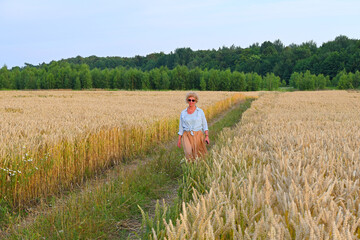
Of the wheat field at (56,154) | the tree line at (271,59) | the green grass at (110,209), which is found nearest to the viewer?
the green grass at (110,209)

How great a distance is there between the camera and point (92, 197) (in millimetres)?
4305

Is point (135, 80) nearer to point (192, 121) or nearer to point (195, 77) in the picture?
point (195, 77)

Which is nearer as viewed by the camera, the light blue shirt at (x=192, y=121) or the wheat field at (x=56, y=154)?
the wheat field at (x=56, y=154)

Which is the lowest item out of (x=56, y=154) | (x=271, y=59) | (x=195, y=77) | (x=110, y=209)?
(x=110, y=209)

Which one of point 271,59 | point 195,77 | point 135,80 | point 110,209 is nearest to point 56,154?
point 110,209

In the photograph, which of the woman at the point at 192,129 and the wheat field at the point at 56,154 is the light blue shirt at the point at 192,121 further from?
the wheat field at the point at 56,154

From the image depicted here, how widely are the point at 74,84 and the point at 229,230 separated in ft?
287

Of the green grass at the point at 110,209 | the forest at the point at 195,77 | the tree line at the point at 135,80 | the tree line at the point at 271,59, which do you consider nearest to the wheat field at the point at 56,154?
the green grass at the point at 110,209

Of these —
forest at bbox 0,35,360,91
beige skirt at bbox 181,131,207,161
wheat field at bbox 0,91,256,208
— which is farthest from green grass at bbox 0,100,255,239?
forest at bbox 0,35,360,91

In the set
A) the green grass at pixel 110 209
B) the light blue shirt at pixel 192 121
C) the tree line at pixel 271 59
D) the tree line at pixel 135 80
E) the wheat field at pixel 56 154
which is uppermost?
the tree line at pixel 271 59

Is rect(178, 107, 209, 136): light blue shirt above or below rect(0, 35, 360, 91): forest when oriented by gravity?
below

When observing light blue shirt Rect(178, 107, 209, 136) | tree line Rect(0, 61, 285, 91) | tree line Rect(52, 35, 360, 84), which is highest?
tree line Rect(52, 35, 360, 84)

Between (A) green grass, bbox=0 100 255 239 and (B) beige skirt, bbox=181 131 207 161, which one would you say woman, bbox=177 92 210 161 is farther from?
(A) green grass, bbox=0 100 255 239

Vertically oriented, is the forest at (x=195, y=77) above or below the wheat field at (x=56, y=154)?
above
